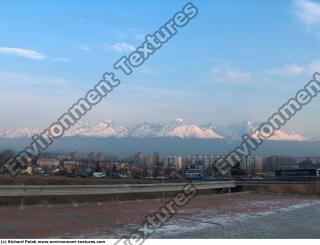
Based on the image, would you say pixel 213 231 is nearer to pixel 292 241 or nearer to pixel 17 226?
pixel 292 241

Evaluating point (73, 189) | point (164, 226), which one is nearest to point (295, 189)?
point (73, 189)

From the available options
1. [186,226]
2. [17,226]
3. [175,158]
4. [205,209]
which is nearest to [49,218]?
[17,226]

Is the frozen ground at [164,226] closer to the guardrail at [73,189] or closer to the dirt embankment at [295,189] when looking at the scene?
the guardrail at [73,189]

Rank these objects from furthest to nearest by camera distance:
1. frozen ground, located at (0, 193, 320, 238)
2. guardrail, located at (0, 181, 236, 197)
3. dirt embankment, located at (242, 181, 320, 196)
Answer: dirt embankment, located at (242, 181, 320, 196), guardrail, located at (0, 181, 236, 197), frozen ground, located at (0, 193, 320, 238)

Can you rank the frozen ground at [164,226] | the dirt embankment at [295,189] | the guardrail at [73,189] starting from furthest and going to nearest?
the dirt embankment at [295,189] → the guardrail at [73,189] → the frozen ground at [164,226]

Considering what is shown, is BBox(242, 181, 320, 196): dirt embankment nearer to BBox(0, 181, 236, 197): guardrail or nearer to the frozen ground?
BBox(0, 181, 236, 197): guardrail

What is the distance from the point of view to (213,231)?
1338 centimetres

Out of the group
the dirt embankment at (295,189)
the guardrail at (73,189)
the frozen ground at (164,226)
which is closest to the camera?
the frozen ground at (164,226)

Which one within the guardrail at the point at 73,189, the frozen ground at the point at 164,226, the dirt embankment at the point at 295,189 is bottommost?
the frozen ground at the point at 164,226

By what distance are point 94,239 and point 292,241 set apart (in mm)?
4257

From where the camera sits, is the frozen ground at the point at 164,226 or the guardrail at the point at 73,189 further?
the guardrail at the point at 73,189

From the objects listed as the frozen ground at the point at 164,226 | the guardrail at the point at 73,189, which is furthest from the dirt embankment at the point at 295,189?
the frozen ground at the point at 164,226

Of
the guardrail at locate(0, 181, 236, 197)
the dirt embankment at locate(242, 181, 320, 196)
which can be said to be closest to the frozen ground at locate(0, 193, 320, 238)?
the guardrail at locate(0, 181, 236, 197)

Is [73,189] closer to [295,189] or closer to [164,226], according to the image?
[164,226]
